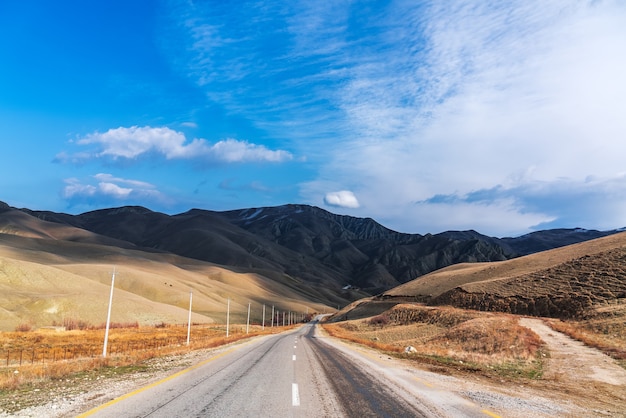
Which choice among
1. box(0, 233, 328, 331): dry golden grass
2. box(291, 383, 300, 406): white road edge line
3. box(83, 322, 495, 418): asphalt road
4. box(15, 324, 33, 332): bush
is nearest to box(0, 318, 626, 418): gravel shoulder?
box(83, 322, 495, 418): asphalt road

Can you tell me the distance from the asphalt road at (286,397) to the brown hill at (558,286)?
3429cm

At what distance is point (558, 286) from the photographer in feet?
176

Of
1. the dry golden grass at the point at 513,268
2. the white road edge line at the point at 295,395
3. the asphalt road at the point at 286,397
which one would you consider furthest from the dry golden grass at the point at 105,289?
the dry golden grass at the point at 513,268

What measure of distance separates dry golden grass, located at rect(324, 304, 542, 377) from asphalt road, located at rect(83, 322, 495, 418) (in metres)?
7.48

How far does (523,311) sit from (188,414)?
54113 mm

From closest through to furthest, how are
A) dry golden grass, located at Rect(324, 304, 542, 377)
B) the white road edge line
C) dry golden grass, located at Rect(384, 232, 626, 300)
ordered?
the white road edge line, dry golden grass, located at Rect(324, 304, 542, 377), dry golden grass, located at Rect(384, 232, 626, 300)

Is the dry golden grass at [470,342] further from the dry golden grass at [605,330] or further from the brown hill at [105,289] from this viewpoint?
the brown hill at [105,289]

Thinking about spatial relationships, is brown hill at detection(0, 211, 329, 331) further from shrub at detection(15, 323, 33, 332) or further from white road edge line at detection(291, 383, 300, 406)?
white road edge line at detection(291, 383, 300, 406)

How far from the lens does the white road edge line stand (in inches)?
421

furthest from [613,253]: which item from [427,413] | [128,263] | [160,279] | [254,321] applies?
[128,263]

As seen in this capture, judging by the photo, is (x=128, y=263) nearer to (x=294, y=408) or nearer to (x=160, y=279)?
(x=160, y=279)

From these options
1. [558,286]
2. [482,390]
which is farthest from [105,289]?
[482,390]

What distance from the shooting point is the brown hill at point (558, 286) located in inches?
1778

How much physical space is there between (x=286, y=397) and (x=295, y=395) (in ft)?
1.24
